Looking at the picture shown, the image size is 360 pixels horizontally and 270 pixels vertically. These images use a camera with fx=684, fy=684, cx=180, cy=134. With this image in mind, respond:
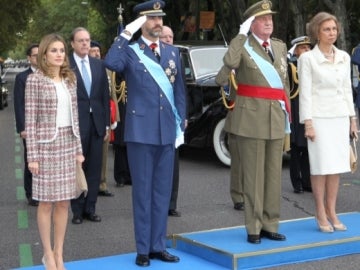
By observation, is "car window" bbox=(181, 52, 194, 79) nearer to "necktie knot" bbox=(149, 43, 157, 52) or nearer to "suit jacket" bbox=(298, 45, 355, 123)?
"suit jacket" bbox=(298, 45, 355, 123)

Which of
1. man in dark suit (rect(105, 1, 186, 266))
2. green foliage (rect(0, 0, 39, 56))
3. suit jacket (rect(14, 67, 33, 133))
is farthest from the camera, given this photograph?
green foliage (rect(0, 0, 39, 56))

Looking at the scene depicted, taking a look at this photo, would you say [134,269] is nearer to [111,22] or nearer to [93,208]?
[93,208]

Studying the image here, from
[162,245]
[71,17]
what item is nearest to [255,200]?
[162,245]

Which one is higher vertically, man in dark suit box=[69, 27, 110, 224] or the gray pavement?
man in dark suit box=[69, 27, 110, 224]

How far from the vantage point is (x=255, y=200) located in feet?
18.6

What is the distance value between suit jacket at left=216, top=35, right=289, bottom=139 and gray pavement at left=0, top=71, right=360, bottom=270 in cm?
113

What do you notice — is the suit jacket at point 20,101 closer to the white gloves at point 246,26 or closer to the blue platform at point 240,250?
the blue platform at point 240,250

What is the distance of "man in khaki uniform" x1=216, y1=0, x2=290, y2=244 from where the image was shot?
220 inches

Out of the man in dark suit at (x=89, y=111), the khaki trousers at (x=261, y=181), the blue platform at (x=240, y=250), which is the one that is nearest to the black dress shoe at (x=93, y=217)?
the man in dark suit at (x=89, y=111)

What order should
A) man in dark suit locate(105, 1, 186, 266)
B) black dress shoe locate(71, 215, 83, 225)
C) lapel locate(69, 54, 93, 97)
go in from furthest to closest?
black dress shoe locate(71, 215, 83, 225) → lapel locate(69, 54, 93, 97) → man in dark suit locate(105, 1, 186, 266)

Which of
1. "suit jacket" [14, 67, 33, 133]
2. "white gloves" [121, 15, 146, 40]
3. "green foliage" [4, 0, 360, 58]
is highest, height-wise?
"green foliage" [4, 0, 360, 58]

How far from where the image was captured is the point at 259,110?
5.63 m

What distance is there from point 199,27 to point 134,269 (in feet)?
76.2

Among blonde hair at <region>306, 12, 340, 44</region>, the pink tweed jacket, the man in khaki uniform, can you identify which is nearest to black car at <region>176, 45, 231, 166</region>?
blonde hair at <region>306, 12, 340, 44</region>
